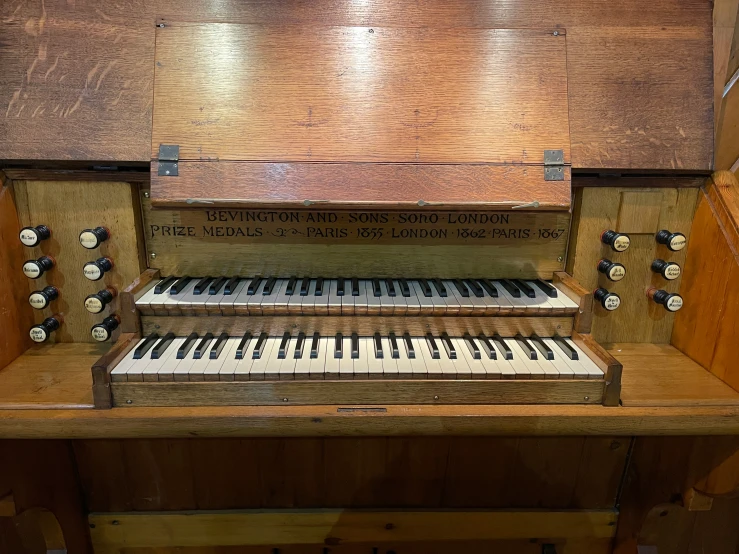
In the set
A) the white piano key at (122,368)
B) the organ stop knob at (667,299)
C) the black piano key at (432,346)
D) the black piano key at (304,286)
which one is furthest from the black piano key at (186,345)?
the organ stop knob at (667,299)

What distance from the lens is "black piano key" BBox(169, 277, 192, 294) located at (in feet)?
5.15

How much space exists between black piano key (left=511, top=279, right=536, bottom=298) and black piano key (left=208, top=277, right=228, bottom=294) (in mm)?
1056

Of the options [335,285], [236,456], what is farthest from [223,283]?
[236,456]

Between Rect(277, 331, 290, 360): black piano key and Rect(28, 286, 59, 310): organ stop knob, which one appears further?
Rect(28, 286, 59, 310): organ stop knob

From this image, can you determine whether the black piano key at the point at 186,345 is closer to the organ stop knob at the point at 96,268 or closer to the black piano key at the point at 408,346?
the organ stop knob at the point at 96,268

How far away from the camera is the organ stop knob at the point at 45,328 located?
164 centimetres

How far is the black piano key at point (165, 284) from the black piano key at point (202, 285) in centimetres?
9

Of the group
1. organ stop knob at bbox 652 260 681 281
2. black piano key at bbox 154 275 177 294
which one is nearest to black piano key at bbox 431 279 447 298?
organ stop knob at bbox 652 260 681 281

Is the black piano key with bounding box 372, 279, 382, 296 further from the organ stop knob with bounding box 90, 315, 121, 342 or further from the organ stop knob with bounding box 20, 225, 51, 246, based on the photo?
the organ stop knob with bounding box 20, 225, 51, 246

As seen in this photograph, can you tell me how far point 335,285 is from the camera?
1707 mm

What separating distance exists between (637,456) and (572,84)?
142 cm

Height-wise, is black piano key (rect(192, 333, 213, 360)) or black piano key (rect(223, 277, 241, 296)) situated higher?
black piano key (rect(223, 277, 241, 296))

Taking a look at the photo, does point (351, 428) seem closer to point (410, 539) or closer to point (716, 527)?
point (410, 539)

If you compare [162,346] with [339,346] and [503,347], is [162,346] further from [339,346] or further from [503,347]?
[503,347]
